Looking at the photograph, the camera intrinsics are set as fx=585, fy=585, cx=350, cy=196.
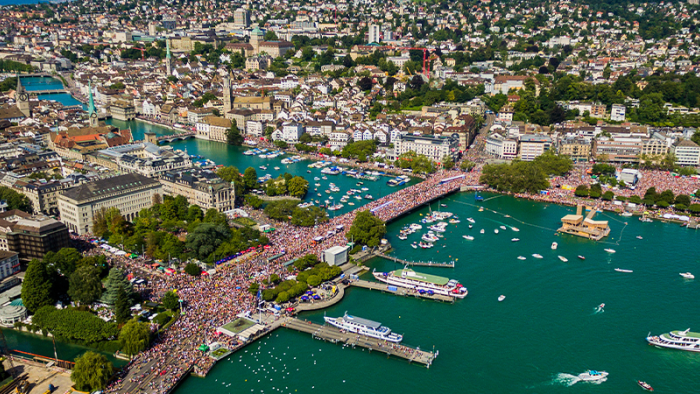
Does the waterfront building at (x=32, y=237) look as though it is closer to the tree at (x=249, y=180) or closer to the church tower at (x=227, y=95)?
the tree at (x=249, y=180)

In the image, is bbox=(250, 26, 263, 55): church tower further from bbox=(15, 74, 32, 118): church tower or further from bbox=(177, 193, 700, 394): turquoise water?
bbox=(177, 193, 700, 394): turquoise water

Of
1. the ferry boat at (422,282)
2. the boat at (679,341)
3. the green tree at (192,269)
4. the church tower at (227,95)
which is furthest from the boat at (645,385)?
the church tower at (227,95)

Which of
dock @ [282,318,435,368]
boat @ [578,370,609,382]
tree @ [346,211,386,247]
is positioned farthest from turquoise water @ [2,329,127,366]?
boat @ [578,370,609,382]

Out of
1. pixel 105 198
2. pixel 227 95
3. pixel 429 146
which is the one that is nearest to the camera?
pixel 105 198

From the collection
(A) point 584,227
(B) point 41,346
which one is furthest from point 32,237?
(A) point 584,227

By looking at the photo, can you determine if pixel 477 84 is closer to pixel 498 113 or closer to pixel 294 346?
pixel 498 113

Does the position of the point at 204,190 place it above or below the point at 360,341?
above

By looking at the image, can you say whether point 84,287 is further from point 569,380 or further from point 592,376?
point 592,376
